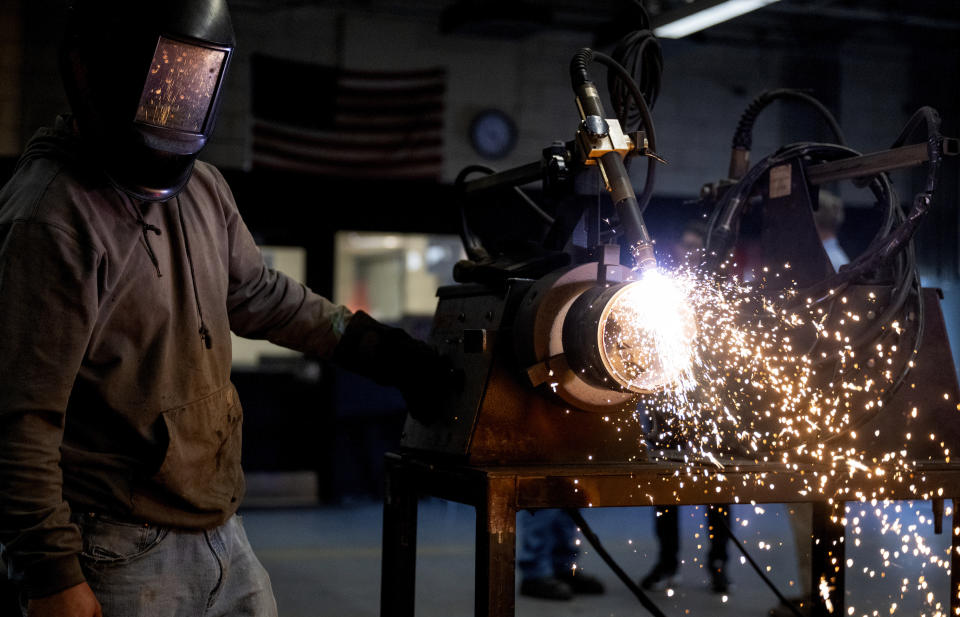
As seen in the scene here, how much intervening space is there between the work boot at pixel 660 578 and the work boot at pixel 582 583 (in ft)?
0.72

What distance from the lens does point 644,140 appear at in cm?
166

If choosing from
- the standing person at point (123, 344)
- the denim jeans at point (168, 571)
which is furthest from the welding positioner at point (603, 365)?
the denim jeans at point (168, 571)

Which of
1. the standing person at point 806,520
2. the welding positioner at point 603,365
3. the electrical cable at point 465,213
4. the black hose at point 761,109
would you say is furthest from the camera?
the standing person at point 806,520

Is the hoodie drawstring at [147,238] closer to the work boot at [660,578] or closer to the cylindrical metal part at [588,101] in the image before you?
the cylindrical metal part at [588,101]

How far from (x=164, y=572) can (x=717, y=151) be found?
6.98 m

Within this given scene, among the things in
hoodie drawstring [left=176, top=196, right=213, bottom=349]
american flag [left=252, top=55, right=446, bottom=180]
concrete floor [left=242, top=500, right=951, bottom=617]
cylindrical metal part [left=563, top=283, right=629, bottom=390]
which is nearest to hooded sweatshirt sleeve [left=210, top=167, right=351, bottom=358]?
hoodie drawstring [left=176, top=196, right=213, bottom=349]

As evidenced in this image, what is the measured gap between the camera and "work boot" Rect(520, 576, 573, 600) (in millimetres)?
4312

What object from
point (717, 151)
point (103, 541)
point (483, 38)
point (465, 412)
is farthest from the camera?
point (717, 151)

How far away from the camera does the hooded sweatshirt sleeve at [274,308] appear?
6.35 ft

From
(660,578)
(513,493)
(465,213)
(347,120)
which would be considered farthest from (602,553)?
(347,120)

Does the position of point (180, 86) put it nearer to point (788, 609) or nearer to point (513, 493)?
point (513, 493)

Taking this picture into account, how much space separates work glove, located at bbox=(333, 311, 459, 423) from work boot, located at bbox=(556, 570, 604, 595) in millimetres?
2737

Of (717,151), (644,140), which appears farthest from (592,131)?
(717,151)

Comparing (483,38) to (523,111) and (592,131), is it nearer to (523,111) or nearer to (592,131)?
(523,111)
